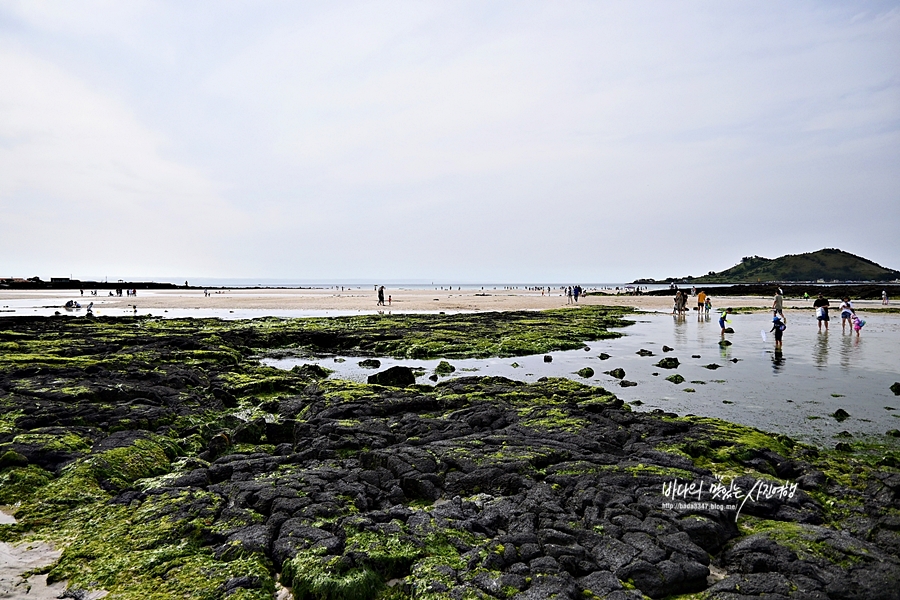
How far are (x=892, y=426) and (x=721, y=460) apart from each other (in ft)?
19.7

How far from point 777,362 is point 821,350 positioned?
550 centimetres

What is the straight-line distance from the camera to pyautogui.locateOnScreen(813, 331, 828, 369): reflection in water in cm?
2076

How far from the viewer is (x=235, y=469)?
9266mm

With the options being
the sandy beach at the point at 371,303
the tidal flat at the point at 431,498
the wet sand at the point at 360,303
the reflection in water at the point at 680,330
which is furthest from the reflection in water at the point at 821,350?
the sandy beach at the point at 371,303

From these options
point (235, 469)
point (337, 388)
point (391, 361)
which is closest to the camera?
point (235, 469)

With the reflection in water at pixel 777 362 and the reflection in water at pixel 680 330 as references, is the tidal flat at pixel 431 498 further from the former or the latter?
the reflection in water at pixel 680 330

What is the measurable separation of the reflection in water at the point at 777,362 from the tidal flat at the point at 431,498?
9323mm

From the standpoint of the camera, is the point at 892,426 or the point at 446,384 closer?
the point at 892,426

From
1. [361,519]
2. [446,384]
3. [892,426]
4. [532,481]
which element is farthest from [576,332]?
[361,519]

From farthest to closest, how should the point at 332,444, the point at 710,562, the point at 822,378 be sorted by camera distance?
the point at 822,378 → the point at 332,444 → the point at 710,562

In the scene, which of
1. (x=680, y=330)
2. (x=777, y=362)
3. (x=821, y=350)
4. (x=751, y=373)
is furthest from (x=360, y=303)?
(x=751, y=373)

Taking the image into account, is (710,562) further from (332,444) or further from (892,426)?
(892,426)

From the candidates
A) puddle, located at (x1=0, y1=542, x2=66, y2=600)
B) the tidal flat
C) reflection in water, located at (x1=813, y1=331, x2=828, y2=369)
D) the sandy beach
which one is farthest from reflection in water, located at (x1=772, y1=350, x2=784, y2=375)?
the sandy beach

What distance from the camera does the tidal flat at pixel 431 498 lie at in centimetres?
594
